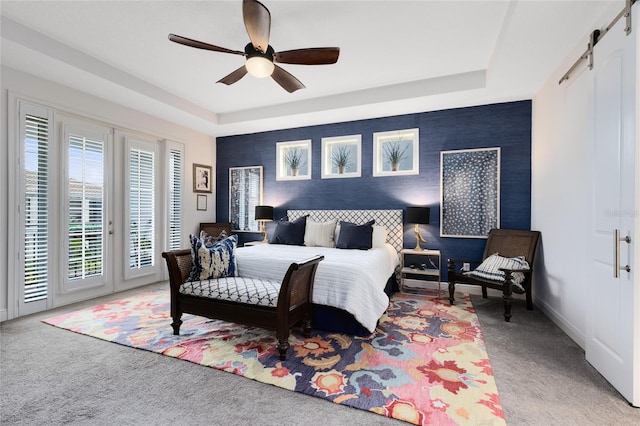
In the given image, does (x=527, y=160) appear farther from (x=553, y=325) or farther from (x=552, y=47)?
(x=553, y=325)

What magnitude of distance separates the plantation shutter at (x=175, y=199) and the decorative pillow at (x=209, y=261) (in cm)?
263

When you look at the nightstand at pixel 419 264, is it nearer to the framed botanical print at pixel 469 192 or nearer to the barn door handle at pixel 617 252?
the framed botanical print at pixel 469 192

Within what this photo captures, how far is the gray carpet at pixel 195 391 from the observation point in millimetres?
1742

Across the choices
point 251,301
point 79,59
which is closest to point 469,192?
point 251,301

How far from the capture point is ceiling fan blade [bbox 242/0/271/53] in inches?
84.0

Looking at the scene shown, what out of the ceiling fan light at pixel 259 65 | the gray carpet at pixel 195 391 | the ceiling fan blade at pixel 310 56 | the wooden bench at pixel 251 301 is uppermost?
the ceiling fan blade at pixel 310 56

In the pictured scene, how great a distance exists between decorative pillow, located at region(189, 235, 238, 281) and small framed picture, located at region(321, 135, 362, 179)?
278 cm

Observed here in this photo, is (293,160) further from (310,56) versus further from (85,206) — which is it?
(85,206)

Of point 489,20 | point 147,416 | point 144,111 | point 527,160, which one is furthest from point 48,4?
point 527,160

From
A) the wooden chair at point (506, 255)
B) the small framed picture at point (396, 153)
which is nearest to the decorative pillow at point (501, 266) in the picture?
the wooden chair at point (506, 255)

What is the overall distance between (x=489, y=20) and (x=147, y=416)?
4083 millimetres

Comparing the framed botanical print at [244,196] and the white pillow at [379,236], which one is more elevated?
the framed botanical print at [244,196]

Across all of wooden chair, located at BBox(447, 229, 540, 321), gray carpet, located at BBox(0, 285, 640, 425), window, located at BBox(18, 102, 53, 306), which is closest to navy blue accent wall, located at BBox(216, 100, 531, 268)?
wooden chair, located at BBox(447, 229, 540, 321)

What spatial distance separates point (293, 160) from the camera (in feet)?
18.7
